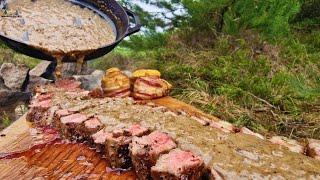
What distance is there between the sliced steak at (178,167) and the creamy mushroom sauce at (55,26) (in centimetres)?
206

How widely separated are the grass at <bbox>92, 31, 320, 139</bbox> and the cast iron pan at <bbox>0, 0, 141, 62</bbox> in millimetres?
787

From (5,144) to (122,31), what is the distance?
1699 millimetres

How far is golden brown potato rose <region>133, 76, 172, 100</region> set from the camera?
4422 mm

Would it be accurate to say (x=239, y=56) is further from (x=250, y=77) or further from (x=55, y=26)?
(x=55, y=26)

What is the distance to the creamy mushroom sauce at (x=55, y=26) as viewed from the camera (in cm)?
449

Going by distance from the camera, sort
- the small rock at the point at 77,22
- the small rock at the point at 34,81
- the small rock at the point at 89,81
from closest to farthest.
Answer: the small rock at the point at 77,22 → the small rock at the point at 89,81 → the small rock at the point at 34,81

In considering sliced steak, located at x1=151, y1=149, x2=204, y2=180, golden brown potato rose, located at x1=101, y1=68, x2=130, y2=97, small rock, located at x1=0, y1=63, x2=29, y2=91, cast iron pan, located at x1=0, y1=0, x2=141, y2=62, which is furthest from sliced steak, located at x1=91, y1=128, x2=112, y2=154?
small rock, located at x1=0, y1=63, x2=29, y2=91

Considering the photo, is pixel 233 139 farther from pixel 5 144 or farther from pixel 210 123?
pixel 5 144

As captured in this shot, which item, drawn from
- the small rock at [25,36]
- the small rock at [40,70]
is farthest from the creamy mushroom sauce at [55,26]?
the small rock at [40,70]

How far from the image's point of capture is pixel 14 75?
5.39 metres

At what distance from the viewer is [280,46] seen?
5621 millimetres

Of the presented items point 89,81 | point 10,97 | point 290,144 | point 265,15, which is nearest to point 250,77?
point 265,15

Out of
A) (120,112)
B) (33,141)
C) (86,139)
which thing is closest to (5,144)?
(33,141)

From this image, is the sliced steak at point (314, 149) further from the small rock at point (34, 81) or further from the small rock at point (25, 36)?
the small rock at point (34, 81)
